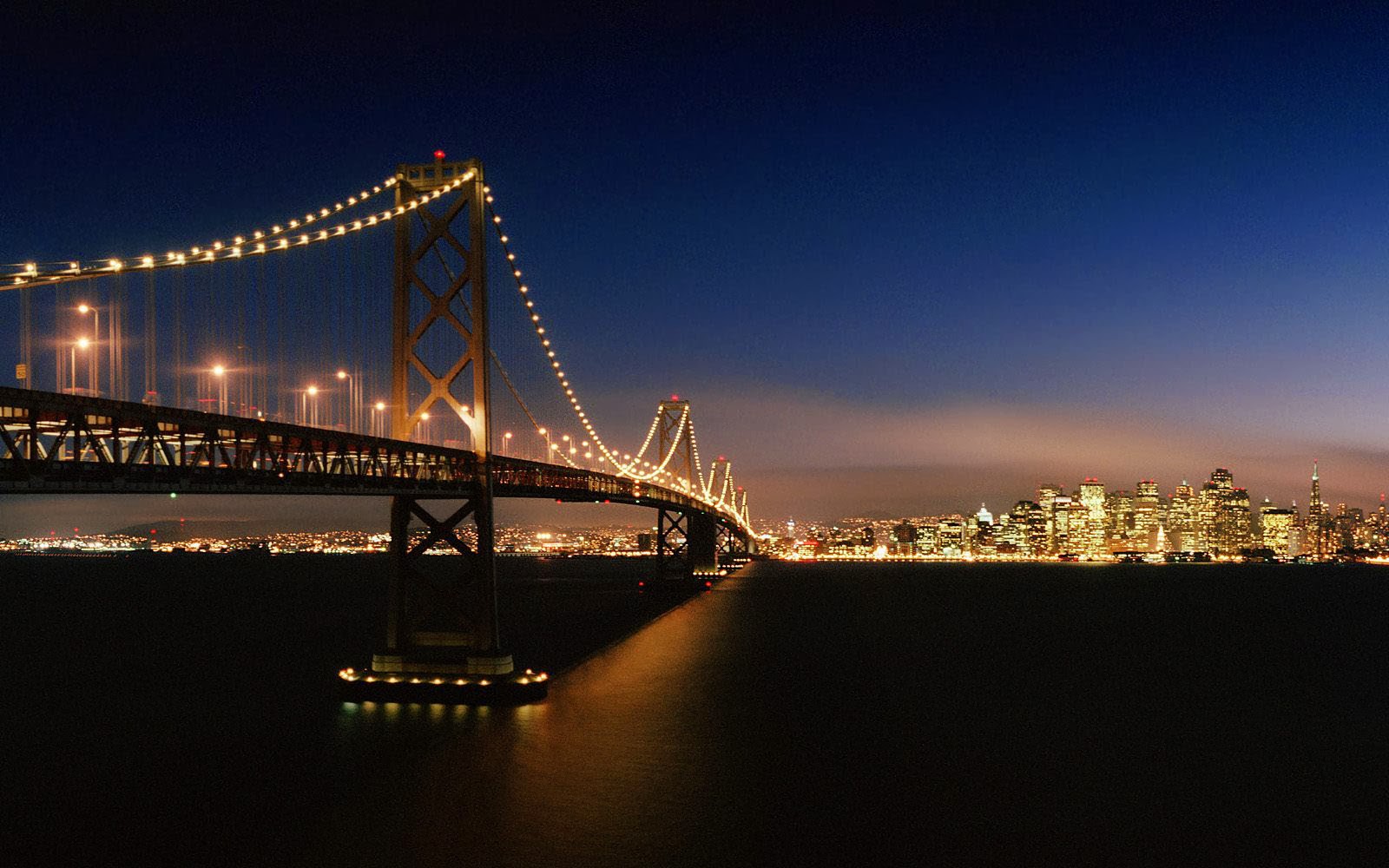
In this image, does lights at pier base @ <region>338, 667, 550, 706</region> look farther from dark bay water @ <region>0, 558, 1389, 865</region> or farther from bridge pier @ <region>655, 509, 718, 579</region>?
bridge pier @ <region>655, 509, 718, 579</region>

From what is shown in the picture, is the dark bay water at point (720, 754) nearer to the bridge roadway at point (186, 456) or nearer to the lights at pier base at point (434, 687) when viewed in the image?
the lights at pier base at point (434, 687)

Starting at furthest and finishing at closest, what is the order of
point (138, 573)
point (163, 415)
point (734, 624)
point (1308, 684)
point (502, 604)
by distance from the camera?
point (138, 573) → point (502, 604) → point (734, 624) → point (1308, 684) → point (163, 415)

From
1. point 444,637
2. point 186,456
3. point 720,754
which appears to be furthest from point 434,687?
point 186,456

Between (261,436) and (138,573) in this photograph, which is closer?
(261,436)

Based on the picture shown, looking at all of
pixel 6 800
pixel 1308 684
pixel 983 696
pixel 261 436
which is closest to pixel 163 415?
pixel 261 436

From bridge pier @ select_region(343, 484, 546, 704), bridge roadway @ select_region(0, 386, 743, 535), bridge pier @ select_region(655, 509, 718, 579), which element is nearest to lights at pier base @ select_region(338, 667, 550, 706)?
bridge pier @ select_region(343, 484, 546, 704)

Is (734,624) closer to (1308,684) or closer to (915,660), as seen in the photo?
(915,660)

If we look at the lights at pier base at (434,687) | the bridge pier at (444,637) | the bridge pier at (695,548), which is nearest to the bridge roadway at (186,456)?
the bridge pier at (444,637)
